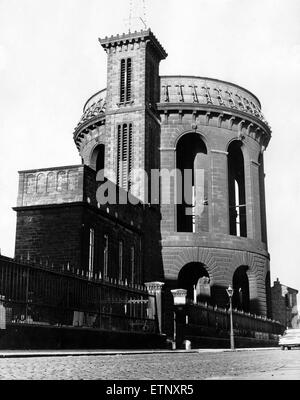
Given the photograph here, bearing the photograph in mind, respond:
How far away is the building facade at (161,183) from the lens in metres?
31.0

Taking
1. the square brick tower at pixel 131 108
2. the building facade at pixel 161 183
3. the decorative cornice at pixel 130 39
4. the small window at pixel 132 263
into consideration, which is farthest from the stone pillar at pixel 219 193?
the decorative cornice at pixel 130 39

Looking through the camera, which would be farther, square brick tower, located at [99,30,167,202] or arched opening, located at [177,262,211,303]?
arched opening, located at [177,262,211,303]

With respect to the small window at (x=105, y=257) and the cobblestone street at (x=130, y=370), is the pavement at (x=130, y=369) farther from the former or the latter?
the small window at (x=105, y=257)

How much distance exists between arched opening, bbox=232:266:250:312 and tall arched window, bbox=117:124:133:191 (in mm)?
13420

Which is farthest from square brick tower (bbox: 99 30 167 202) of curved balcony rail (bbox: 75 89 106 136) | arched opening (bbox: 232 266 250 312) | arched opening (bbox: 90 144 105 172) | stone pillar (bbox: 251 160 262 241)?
arched opening (bbox: 232 266 250 312)

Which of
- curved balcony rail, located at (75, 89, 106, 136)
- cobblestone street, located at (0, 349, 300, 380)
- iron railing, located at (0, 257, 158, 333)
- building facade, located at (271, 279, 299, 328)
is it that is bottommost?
cobblestone street, located at (0, 349, 300, 380)

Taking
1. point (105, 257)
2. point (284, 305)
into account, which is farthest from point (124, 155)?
A: point (284, 305)

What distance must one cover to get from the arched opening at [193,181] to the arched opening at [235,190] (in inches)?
91.1

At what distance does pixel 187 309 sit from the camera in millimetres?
26844

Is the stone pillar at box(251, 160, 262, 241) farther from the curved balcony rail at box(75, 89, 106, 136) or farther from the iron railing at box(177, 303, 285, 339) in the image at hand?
the curved balcony rail at box(75, 89, 106, 136)

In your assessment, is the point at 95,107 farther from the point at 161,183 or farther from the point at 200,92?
the point at 161,183

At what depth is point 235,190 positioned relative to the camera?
47.8 metres

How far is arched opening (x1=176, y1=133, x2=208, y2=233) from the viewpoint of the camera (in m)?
42.4
